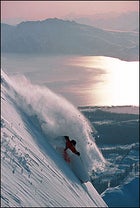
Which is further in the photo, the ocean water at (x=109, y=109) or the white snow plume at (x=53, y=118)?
the ocean water at (x=109, y=109)

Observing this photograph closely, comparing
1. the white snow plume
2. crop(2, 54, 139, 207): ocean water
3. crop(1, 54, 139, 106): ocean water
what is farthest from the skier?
crop(1, 54, 139, 106): ocean water

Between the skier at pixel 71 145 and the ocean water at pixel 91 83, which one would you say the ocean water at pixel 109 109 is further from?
the skier at pixel 71 145

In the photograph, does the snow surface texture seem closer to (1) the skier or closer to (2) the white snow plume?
(2) the white snow plume

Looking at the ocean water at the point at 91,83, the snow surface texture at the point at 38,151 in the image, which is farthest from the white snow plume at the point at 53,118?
the ocean water at the point at 91,83

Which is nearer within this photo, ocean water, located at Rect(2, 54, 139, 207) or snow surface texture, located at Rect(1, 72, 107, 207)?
snow surface texture, located at Rect(1, 72, 107, 207)

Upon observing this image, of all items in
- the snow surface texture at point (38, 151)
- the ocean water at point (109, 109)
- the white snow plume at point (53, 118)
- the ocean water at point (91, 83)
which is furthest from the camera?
the ocean water at point (91, 83)

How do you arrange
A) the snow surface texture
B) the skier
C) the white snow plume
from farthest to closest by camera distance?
1. the white snow plume
2. the skier
3. the snow surface texture

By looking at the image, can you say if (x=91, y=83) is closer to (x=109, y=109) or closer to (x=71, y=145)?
(x=109, y=109)
